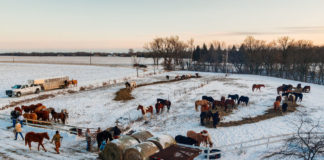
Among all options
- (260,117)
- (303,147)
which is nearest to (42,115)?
(260,117)

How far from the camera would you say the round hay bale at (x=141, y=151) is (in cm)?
859

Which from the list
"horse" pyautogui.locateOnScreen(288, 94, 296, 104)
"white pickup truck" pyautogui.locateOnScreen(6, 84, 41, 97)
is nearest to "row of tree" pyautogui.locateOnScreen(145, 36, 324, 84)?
"horse" pyautogui.locateOnScreen(288, 94, 296, 104)

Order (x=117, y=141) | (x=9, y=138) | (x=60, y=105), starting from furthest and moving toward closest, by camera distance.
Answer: (x=60, y=105) → (x=9, y=138) → (x=117, y=141)

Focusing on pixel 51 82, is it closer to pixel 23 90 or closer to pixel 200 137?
pixel 23 90

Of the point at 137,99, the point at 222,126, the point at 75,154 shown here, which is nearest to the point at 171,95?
the point at 137,99

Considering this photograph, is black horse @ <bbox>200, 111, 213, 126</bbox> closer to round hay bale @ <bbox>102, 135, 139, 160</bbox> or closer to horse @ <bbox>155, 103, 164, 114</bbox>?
horse @ <bbox>155, 103, 164, 114</bbox>

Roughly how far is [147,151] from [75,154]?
4600 mm

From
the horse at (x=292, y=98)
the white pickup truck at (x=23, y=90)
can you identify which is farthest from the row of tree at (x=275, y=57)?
the white pickup truck at (x=23, y=90)

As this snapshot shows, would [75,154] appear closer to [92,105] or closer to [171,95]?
[92,105]

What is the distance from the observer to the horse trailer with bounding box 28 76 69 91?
30667mm

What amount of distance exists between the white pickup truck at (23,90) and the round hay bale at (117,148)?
23.5m

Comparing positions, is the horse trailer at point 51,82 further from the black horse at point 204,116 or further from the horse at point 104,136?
the black horse at point 204,116

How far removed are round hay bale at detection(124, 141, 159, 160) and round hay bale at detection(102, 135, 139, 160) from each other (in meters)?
0.31

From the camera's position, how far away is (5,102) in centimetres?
2428
